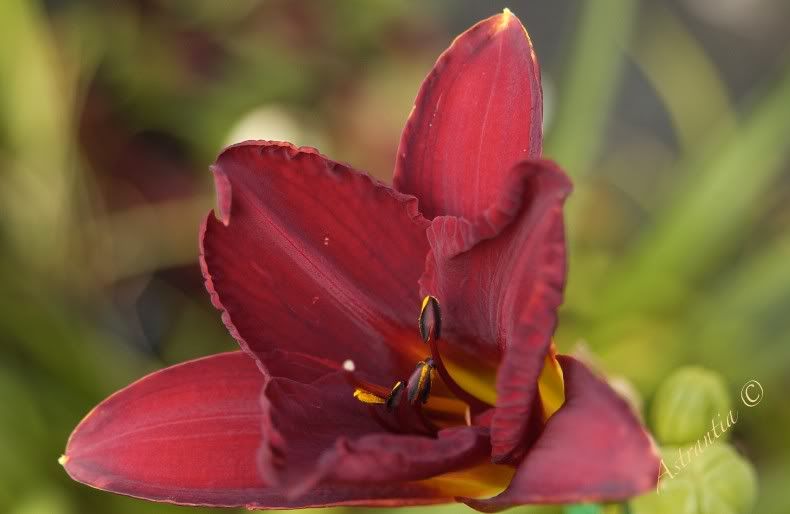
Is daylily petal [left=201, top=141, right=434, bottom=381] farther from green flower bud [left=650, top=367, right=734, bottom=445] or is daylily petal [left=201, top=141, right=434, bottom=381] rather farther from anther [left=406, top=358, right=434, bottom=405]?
green flower bud [left=650, top=367, right=734, bottom=445]

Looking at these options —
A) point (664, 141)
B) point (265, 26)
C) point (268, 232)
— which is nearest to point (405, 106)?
point (265, 26)

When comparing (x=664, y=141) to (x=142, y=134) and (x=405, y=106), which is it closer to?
(x=405, y=106)

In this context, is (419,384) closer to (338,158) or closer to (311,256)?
(311,256)

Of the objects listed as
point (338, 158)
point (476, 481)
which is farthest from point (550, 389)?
point (338, 158)

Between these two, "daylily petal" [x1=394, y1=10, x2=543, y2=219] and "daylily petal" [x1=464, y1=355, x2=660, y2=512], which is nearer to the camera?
"daylily petal" [x1=464, y1=355, x2=660, y2=512]

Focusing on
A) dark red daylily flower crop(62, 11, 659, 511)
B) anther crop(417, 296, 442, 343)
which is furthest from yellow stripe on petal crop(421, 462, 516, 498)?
anther crop(417, 296, 442, 343)

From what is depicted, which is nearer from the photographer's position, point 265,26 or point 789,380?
point 789,380

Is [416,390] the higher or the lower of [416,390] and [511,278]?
the lower
